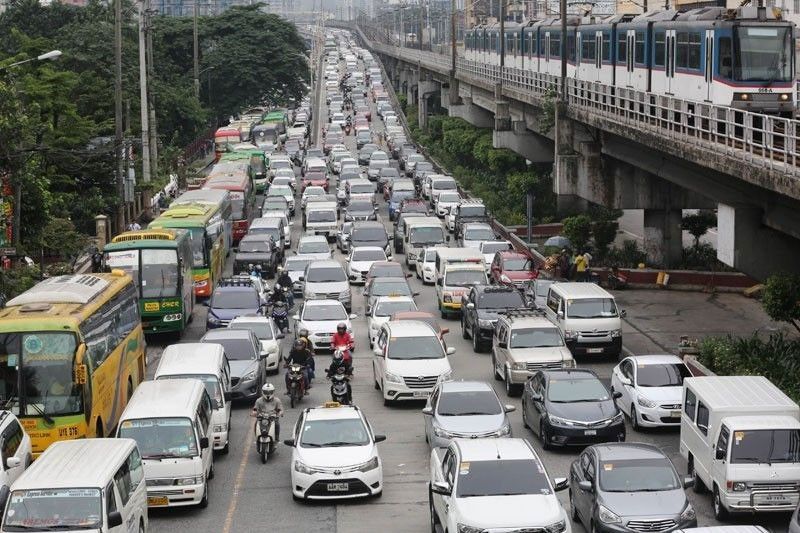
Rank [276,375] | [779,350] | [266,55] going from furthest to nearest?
1. [266,55]
2. [276,375]
3. [779,350]

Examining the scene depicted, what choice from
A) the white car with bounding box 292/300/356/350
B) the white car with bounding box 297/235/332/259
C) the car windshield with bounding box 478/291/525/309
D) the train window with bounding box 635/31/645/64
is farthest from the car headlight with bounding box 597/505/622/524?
the white car with bounding box 297/235/332/259

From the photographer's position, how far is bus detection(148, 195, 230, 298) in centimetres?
4291

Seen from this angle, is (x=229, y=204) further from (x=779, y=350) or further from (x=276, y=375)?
(x=779, y=350)

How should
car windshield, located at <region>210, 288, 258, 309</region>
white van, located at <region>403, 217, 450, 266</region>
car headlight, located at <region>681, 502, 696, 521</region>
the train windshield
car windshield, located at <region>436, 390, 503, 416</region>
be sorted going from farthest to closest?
white van, located at <region>403, 217, 450, 266</region> → car windshield, located at <region>210, 288, 258, 309</region> → the train windshield → car windshield, located at <region>436, 390, 503, 416</region> → car headlight, located at <region>681, 502, 696, 521</region>

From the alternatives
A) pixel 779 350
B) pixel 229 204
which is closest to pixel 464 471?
pixel 779 350

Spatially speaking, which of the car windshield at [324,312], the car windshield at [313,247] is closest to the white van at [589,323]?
the car windshield at [324,312]

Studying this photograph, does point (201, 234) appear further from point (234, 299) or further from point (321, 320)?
point (321, 320)

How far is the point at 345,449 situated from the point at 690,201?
27.2m

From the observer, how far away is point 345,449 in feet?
73.3

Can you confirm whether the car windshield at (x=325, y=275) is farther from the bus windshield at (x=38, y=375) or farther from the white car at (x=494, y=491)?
the white car at (x=494, y=491)

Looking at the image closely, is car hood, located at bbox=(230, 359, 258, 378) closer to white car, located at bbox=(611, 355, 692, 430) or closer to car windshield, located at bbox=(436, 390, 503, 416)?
car windshield, located at bbox=(436, 390, 503, 416)

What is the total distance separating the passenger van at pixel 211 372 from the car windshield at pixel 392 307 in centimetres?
897

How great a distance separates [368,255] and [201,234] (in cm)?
718

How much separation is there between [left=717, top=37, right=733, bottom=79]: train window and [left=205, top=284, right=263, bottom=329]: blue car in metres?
Answer: 13.1
